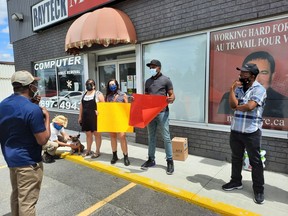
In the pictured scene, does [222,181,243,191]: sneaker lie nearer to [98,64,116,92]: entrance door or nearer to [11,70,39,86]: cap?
[11,70,39,86]: cap

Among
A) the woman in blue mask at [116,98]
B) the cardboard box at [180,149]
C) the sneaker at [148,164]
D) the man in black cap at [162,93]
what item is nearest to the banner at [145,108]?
the man in black cap at [162,93]

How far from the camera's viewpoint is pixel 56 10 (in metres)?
7.58

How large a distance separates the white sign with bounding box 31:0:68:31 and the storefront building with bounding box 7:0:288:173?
0.04 meters

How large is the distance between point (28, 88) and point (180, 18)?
12.1ft

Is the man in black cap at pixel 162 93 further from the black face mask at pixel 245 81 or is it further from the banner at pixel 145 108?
the black face mask at pixel 245 81

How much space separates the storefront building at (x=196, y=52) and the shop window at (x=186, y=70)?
0.8 inches

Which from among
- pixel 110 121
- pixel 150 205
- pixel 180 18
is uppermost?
pixel 180 18

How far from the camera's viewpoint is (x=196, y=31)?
465 cm

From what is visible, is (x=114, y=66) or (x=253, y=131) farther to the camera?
(x=114, y=66)

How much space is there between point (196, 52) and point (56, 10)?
548 centimetres

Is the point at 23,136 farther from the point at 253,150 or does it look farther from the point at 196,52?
the point at 196,52

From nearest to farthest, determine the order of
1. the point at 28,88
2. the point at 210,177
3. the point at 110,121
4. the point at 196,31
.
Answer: the point at 28,88, the point at 210,177, the point at 110,121, the point at 196,31

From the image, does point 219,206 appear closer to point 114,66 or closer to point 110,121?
point 110,121

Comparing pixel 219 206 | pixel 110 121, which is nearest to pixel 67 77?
pixel 110 121
